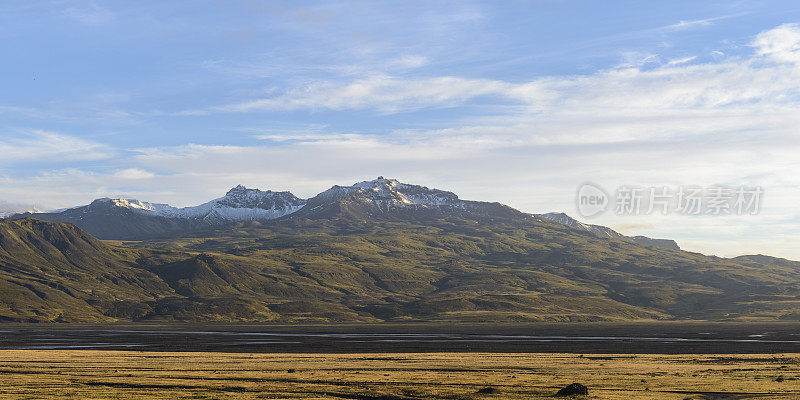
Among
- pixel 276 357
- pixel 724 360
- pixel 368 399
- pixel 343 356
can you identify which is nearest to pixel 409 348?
pixel 343 356

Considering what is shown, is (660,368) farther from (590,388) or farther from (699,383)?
(590,388)

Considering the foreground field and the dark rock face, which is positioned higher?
the dark rock face

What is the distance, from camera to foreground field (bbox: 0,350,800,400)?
67.9m

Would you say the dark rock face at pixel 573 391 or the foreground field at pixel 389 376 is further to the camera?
the foreground field at pixel 389 376

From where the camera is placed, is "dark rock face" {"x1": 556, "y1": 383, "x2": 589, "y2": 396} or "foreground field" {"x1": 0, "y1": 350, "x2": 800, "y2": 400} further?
"foreground field" {"x1": 0, "y1": 350, "x2": 800, "y2": 400}

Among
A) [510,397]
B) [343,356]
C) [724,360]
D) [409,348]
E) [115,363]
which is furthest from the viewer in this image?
[409,348]

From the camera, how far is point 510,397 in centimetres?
6444

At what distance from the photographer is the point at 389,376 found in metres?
86.7

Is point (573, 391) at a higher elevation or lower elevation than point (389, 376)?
higher

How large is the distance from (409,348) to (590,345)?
4349cm

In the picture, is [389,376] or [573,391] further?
[389,376]

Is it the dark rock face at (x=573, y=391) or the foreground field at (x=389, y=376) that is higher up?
the dark rock face at (x=573, y=391)

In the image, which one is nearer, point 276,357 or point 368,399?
point 368,399

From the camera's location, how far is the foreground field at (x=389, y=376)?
67.9 meters
